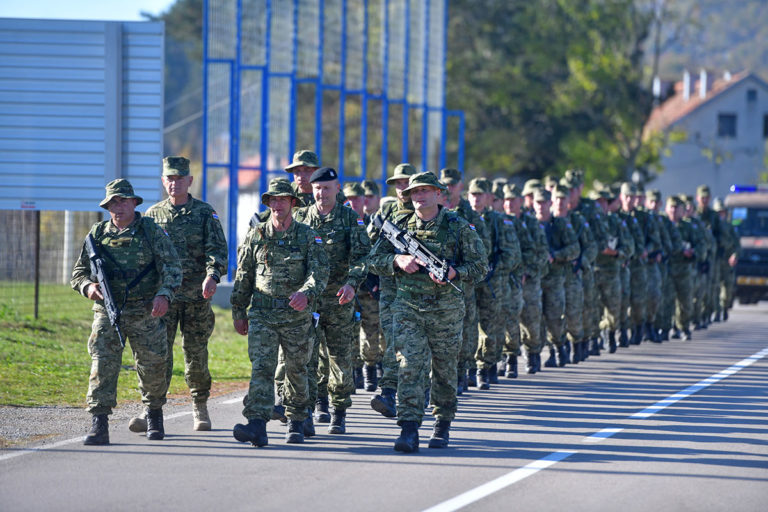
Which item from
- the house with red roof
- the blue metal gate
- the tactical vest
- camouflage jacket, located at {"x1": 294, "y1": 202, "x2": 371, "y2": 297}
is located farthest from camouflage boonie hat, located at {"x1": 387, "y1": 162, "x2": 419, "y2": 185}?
the house with red roof

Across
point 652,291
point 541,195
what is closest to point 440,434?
point 541,195

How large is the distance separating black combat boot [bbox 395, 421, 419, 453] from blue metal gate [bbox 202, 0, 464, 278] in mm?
12419

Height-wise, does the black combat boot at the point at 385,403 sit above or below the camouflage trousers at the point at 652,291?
below

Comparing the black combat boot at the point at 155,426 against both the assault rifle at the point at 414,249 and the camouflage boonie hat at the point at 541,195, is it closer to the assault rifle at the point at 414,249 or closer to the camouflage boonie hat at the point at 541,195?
the assault rifle at the point at 414,249

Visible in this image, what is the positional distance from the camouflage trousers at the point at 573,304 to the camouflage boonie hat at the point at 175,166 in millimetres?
6763

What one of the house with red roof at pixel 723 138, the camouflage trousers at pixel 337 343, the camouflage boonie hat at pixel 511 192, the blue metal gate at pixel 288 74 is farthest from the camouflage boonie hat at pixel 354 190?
the house with red roof at pixel 723 138

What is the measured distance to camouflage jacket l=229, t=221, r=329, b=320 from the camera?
353 inches

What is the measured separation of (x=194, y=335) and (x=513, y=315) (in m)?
4.78

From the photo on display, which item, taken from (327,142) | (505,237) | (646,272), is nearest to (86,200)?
(505,237)

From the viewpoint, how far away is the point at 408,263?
864 centimetres

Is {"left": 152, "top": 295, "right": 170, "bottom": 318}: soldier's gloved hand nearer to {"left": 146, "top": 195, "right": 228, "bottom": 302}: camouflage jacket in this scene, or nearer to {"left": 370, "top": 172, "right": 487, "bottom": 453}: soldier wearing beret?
{"left": 146, "top": 195, "right": 228, "bottom": 302}: camouflage jacket

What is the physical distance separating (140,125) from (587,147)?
33.9 m

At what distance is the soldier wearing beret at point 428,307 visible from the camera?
8719mm

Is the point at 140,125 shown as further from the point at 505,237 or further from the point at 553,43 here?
the point at 553,43
